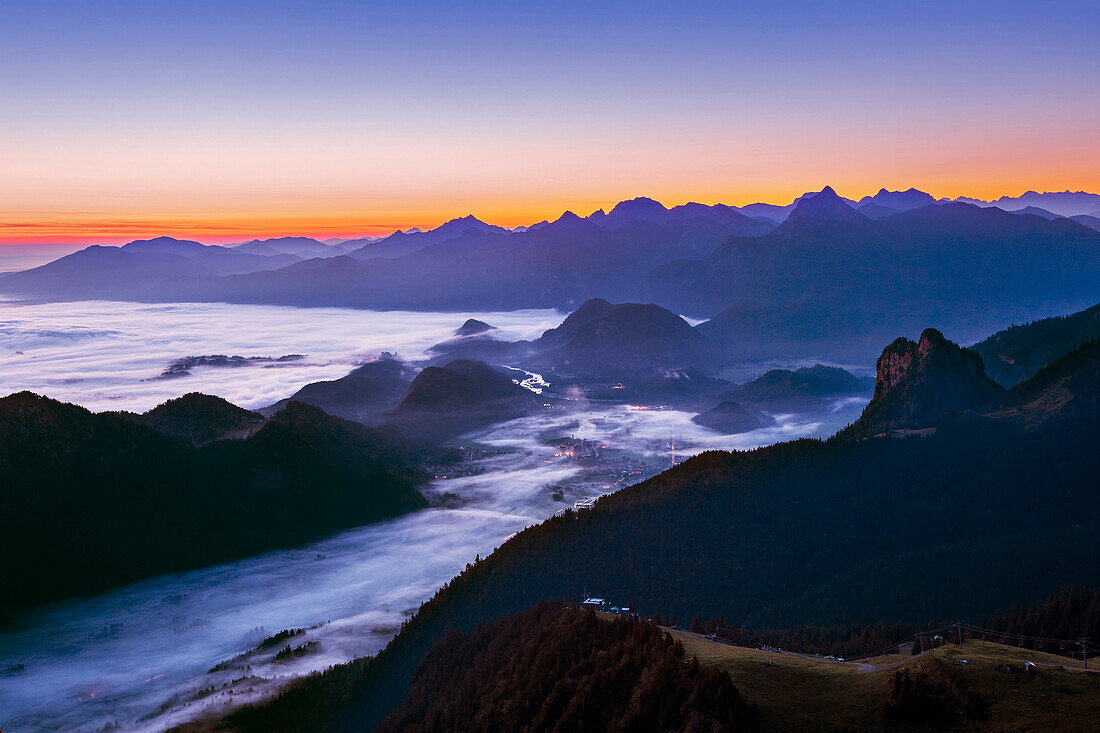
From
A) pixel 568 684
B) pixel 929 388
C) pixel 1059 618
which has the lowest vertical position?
pixel 568 684

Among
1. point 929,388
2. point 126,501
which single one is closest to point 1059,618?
point 929,388

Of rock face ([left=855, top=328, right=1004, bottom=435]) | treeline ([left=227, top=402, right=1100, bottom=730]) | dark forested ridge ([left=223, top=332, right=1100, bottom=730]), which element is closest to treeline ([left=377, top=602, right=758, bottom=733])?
dark forested ridge ([left=223, top=332, right=1100, bottom=730])

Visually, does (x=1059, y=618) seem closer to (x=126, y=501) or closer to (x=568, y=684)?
(x=568, y=684)

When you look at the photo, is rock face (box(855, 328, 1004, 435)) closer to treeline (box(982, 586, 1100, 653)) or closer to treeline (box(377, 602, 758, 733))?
treeline (box(982, 586, 1100, 653))

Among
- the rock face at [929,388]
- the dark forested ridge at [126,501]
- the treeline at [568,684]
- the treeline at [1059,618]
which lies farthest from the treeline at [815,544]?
the dark forested ridge at [126,501]

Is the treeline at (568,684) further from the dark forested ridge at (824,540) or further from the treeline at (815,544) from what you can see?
the treeline at (815,544)

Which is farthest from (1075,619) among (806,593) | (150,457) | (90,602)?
(150,457)

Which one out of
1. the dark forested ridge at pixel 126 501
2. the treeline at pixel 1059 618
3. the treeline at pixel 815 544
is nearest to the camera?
the treeline at pixel 1059 618
